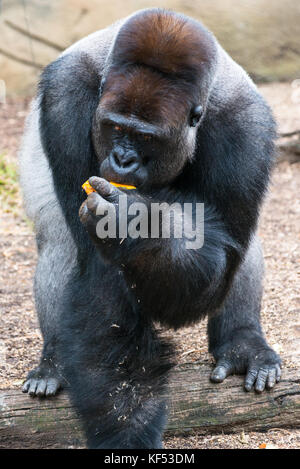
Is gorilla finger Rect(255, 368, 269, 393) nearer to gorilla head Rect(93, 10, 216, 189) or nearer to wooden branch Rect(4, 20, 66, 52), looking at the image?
gorilla head Rect(93, 10, 216, 189)

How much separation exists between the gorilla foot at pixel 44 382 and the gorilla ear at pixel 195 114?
160cm

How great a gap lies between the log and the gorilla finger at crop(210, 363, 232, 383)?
35 millimetres

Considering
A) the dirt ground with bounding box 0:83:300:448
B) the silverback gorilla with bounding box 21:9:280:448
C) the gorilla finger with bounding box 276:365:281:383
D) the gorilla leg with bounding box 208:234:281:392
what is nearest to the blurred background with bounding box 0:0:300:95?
the dirt ground with bounding box 0:83:300:448

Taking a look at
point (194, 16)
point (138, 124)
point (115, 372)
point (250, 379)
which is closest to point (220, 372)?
point (250, 379)

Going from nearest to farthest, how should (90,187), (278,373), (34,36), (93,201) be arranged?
1. (93,201)
2. (90,187)
3. (278,373)
4. (34,36)

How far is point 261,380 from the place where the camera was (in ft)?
12.6

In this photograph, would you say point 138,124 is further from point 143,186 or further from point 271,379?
point 271,379

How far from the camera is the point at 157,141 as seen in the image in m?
3.10

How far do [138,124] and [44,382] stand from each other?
1564 millimetres

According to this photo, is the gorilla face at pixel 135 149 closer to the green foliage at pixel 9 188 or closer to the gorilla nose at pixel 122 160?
the gorilla nose at pixel 122 160

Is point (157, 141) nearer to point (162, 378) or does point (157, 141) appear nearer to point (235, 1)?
point (162, 378)

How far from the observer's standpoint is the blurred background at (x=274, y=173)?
4402 mm

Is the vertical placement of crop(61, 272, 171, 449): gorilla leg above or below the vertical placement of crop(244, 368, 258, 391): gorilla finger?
above

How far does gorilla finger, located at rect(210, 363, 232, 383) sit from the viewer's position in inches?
151
